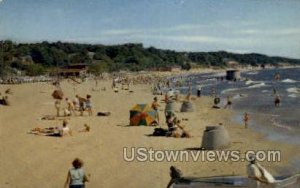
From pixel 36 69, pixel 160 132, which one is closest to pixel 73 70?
pixel 36 69

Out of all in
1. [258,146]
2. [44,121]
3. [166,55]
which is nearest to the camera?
[258,146]

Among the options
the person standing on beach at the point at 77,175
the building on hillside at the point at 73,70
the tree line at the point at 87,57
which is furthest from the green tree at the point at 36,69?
the person standing on beach at the point at 77,175

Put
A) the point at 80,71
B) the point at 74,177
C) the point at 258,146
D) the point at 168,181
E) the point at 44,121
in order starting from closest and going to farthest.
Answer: the point at 74,177
the point at 168,181
the point at 258,146
the point at 44,121
the point at 80,71

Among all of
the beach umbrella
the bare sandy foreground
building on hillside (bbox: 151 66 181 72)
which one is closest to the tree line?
building on hillside (bbox: 151 66 181 72)

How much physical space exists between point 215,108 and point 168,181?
16.0 metres

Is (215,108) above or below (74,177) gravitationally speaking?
below

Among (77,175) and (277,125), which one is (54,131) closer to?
(77,175)

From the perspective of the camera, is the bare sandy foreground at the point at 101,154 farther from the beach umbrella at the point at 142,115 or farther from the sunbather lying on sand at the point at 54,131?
the beach umbrella at the point at 142,115

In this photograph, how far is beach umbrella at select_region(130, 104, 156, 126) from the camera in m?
14.2

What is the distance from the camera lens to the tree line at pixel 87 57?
187ft

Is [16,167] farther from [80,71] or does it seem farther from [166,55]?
[166,55]

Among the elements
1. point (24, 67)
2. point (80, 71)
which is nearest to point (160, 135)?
point (80, 71)

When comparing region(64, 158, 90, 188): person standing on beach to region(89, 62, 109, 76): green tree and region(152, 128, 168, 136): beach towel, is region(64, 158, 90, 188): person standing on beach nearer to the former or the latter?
region(152, 128, 168, 136): beach towel

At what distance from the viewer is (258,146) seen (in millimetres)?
12109
